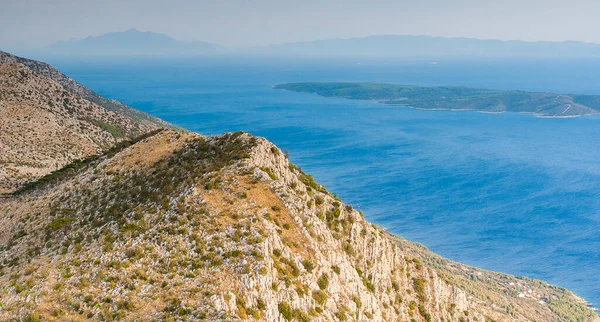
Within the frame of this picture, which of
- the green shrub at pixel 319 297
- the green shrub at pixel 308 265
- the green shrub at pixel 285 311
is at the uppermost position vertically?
the green shrub at pixel 308 265

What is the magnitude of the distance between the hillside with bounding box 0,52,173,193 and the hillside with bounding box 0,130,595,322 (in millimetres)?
35629

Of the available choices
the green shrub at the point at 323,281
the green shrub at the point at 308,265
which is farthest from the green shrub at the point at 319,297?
the green shrub at the point at 308,265

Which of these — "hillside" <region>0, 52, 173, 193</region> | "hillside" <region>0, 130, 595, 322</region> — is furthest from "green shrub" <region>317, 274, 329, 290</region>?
"hillside" <region>0, 52, 173, 193</region>

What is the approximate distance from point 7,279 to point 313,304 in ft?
56.0

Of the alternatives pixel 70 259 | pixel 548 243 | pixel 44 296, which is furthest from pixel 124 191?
pixel 548 243

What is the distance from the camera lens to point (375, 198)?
490 ft

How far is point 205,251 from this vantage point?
867 inches

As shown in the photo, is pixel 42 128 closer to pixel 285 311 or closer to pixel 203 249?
pixel 203 249

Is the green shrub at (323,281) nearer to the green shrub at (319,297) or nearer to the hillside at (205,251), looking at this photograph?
the hillside at (205,251)

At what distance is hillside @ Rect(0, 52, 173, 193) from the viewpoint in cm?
7631

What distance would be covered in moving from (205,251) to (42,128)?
8540 cm

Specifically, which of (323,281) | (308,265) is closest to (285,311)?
(308,265)

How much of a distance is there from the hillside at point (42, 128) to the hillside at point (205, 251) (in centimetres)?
3563

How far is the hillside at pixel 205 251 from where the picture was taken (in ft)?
64.3
